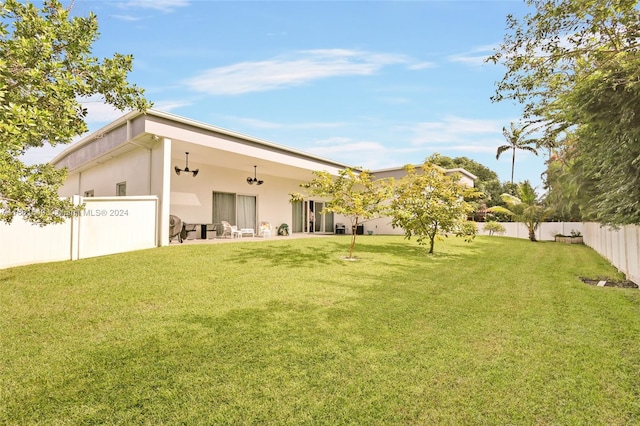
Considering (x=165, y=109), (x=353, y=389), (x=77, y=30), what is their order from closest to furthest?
(x=353, y=389)
(x=77, y=30)
(x=165, y=109)

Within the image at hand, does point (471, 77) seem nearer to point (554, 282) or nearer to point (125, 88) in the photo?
point (554, 282)

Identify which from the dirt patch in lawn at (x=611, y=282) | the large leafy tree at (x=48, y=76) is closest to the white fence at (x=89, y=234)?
the large leafy tree at (x=48, y=76)

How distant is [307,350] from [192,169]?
13475mm

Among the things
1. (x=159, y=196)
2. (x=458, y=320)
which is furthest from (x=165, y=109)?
(x=458, y=320)

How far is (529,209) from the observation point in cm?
2088

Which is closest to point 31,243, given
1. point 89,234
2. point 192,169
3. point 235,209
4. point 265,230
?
point 89,234

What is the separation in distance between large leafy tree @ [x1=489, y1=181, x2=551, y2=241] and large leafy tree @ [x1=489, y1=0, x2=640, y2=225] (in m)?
14.8

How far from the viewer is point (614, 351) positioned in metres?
3.84

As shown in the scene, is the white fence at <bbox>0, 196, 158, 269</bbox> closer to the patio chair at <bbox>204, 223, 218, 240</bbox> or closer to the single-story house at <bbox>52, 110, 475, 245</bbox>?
the single-story house at <bbox>52, 110, 475, 245</bbox>

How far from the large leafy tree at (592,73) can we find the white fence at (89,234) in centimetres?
1070

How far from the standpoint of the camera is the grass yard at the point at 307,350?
2.68 meters

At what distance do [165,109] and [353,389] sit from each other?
11.0m

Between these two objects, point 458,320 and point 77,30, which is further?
point 458,320

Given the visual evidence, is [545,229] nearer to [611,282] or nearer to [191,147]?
[611,282]
